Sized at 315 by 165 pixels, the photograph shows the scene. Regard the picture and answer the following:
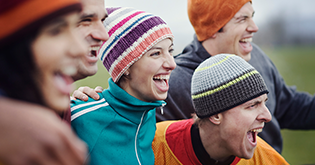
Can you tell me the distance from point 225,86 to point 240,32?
1.32 metres

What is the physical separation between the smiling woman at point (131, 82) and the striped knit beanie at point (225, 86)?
0.30 metres

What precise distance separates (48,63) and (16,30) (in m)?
0.10

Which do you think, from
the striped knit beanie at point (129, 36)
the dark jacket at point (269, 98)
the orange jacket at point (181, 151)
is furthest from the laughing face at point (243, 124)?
the dark jacket at point (269, 98)

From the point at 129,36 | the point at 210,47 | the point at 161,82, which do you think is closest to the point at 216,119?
the point at 161,82

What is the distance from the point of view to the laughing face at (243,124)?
6.18 feet

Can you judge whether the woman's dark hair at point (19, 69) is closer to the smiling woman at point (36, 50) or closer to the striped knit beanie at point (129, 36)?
the smiling woman at point (36, 50)

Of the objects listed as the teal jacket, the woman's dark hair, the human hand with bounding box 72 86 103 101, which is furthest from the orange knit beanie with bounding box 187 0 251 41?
the woman's dark hair

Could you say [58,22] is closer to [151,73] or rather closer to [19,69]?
[19,69]

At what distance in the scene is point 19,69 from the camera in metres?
0.57

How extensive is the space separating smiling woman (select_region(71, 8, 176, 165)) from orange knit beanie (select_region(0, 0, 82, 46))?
1145mm

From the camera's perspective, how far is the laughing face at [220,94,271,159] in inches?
74.1

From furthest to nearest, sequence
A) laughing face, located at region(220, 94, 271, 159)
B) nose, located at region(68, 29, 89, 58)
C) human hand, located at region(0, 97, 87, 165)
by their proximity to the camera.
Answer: laughing face, located at region(220, 94, 271, 159) → nose, located at region(68, 29, 89, 58) → human hand, located at region(0, 97, 87, 165)

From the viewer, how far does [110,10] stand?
6.59 feet

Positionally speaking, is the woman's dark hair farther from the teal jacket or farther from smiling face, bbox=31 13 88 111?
the teal jacket
